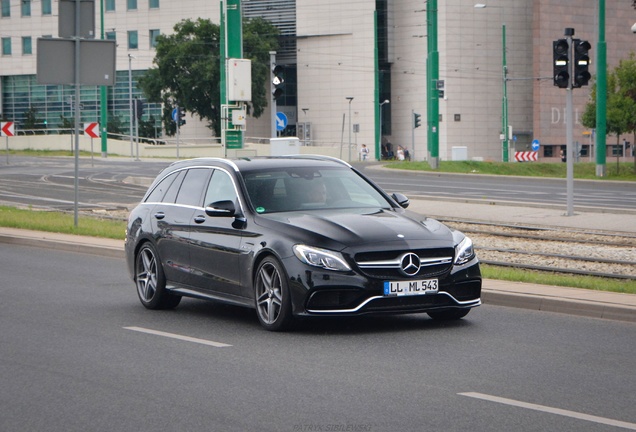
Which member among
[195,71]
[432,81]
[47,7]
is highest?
[47,7]

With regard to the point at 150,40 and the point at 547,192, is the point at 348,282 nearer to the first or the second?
the point at 547,192

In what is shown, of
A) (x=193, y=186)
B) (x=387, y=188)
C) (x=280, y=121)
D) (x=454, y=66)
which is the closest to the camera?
(x=193, y=186)

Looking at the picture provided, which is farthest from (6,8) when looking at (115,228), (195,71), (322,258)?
(322,258)

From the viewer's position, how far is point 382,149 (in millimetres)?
97500

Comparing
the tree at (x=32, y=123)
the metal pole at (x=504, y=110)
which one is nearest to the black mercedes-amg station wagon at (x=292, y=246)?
the metal pole at (x=504, y=110)

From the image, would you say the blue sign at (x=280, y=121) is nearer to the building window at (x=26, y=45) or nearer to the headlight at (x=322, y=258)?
the headlight at (x=322, y=258)

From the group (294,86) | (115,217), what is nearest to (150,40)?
(294,86)

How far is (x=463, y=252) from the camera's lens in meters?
10.9

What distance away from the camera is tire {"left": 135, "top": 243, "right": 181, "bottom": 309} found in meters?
12.6

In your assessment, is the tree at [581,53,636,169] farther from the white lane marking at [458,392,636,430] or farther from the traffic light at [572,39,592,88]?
the white lane marking at [458,392,636,430]

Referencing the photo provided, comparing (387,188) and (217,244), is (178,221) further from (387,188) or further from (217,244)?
(387,188)

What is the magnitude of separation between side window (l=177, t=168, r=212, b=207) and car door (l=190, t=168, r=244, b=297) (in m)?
0.15

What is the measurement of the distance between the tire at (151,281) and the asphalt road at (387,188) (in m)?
16.9

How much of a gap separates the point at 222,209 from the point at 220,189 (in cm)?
64
